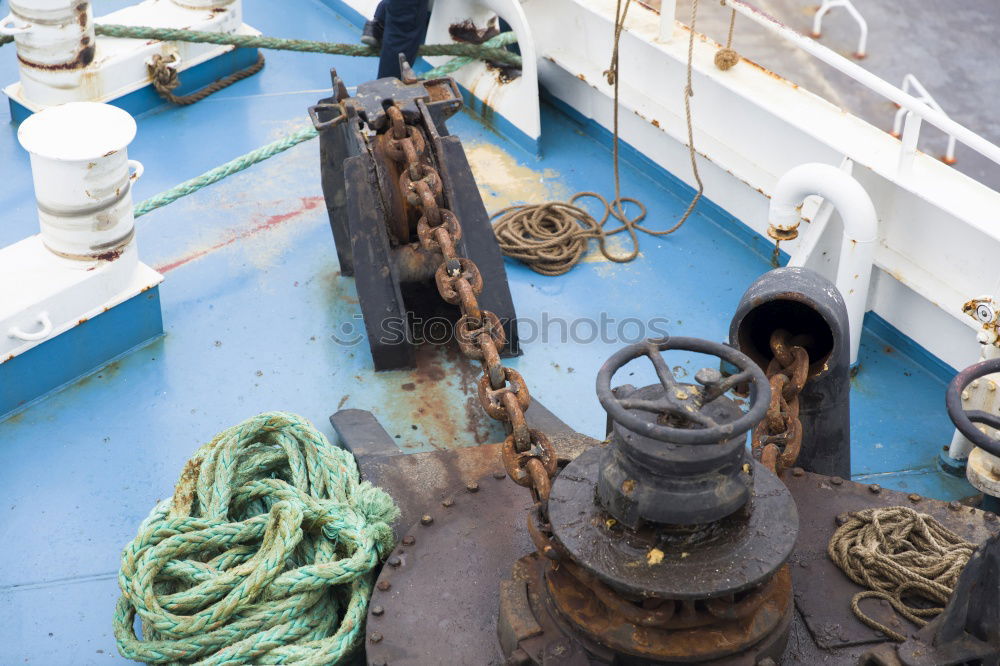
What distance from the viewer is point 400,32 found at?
468cm

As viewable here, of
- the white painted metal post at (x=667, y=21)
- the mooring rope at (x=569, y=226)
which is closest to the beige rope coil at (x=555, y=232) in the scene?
the mooring rope at (x=569, y=226)

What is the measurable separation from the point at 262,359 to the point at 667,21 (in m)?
1.96

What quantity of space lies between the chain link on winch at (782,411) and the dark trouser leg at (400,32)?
2.53 metres

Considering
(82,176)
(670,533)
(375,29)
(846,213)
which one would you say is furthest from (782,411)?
(375,29)

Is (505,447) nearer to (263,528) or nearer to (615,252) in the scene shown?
(263,528)

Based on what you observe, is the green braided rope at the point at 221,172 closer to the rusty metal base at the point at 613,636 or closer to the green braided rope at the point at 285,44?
the green braided rope at the point at 285,44

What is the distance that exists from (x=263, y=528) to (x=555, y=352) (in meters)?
1.36

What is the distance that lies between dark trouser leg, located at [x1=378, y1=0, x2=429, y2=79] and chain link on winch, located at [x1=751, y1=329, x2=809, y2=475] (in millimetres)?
2527

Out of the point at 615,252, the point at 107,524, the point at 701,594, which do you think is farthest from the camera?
the point at 615,252

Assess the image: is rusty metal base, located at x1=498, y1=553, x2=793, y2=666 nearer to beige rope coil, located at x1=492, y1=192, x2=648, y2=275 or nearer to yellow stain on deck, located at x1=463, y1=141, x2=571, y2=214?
beige rope coil, located at x1=492, y1=192, x2=648, y2=275

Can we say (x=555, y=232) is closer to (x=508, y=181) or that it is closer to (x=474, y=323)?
(x=508, y=181)

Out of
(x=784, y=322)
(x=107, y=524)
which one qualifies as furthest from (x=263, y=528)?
(x=784, y=322)

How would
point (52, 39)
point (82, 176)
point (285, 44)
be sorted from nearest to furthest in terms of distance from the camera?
point (82, 176) < point (52, 39) < point (285, 44)

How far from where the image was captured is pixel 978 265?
11.2 feet
